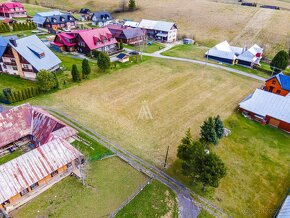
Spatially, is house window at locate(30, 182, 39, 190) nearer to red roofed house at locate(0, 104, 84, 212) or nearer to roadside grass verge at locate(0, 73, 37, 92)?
red roofed house at locate(0, 104, 84, 212)

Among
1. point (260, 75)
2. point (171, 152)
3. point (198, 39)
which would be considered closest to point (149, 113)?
point (171, 152)

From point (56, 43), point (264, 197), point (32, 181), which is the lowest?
point (264, 197)

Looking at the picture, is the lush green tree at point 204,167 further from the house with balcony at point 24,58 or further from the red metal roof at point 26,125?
the house with balcony at point 24,58

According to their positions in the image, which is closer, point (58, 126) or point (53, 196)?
point (53, 196)

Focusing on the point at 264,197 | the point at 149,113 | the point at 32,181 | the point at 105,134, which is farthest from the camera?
the point at 149,113

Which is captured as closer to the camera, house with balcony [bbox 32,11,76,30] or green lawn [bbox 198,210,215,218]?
green lawn [bbox 198,210,215,218]

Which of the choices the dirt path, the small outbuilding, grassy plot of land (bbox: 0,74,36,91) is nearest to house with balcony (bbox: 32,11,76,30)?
the small outbuilding

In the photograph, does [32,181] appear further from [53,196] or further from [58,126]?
[58,126]

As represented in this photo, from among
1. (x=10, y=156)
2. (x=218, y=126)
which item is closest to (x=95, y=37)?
(x=10, y=156)
